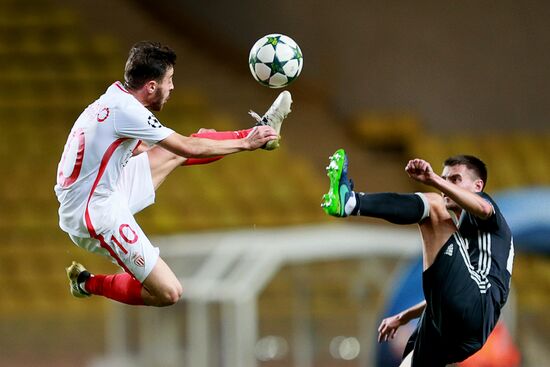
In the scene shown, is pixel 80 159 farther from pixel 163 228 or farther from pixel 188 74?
pixel 188 74

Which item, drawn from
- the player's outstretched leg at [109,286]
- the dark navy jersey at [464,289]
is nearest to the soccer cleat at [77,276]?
the player's outstretched leg at [109,286]

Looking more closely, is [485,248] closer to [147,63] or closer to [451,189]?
[451,189]

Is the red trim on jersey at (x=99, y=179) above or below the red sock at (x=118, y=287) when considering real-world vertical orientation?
above

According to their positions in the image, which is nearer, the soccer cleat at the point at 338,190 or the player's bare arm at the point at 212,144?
the soccer cleat at the point at 338,190

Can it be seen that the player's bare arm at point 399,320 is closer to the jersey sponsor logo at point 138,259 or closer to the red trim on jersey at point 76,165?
the jersey sponsor logo at point 138,259

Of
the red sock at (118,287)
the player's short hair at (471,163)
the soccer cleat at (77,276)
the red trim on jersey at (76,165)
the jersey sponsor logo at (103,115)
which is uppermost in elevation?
the jersey sponsor logo at (103,115)

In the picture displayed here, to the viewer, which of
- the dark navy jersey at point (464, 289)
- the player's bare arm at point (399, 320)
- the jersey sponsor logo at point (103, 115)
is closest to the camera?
the dark navy jersey at point (464, 289)

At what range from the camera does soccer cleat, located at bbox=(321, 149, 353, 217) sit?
5602mm

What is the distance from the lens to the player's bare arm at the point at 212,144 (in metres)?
5.89

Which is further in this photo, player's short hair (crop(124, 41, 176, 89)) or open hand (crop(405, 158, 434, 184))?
player's short hair (crop(124, 41, 176, 89))

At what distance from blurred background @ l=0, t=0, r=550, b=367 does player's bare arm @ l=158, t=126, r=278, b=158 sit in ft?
11.5

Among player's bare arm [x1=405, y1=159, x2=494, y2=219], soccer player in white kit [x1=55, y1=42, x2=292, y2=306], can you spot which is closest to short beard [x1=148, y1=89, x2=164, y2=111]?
soccer player in white kit [x1=55, y1=42, x2=292, y2=306]

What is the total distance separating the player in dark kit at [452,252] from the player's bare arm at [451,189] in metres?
0.02

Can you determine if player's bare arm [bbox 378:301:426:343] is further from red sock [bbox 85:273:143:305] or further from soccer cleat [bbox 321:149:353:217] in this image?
red sock [bbox 85:273:143:305]
